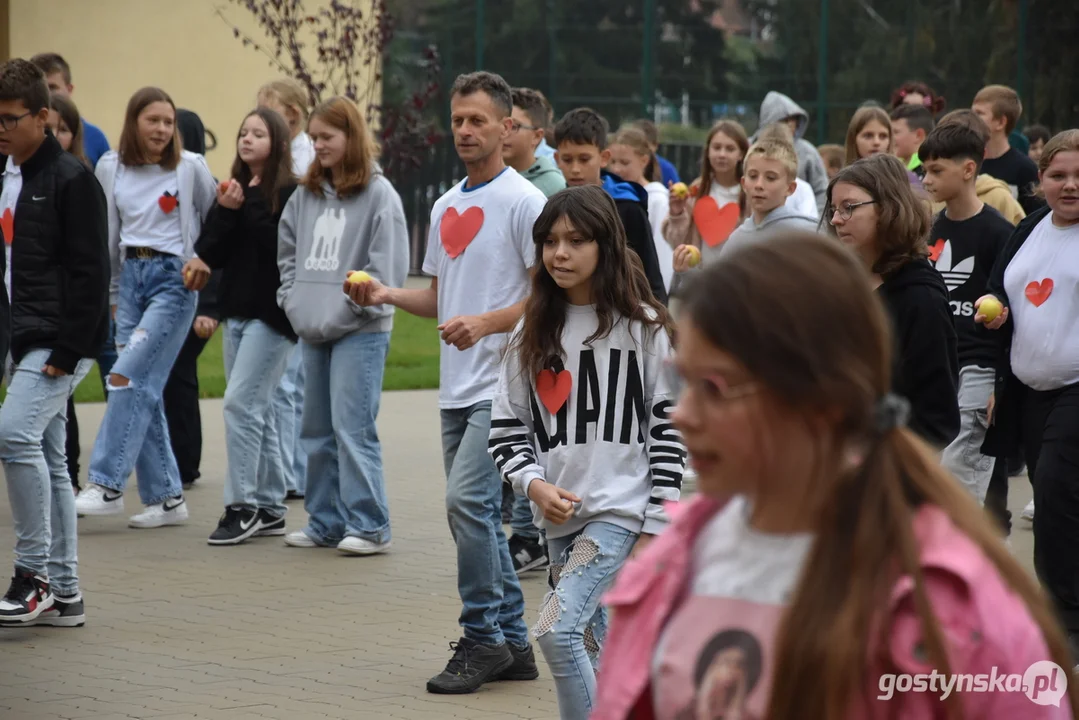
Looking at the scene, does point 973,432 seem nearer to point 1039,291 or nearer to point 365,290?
point 1039,291

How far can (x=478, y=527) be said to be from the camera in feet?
17.6

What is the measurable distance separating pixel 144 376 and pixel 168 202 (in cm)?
100

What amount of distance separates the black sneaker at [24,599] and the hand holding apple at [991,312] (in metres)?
3.96

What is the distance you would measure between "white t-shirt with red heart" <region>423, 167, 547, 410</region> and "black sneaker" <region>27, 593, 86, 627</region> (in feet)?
6.51

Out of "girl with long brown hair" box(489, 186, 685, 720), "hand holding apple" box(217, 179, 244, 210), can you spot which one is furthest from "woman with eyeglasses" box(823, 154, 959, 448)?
"hand holding apple" box(217, 179, 244, 210)

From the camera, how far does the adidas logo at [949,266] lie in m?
6.86

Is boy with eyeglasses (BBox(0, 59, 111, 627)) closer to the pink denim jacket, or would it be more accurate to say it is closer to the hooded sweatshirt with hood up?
the hooded sweatshirt with hood up

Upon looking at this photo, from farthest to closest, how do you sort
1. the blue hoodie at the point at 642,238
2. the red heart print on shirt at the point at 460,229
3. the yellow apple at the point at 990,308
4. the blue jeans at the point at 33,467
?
the blue hoodie at the point at 642,238, the blue jeans at the point at 33,467, the yellow apple at the point at 990,308, the red heart print on shirt at the point at 460,229

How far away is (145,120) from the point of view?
8.27m

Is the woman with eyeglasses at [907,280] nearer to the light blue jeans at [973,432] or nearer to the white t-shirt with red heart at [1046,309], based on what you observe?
the white t-shirt with red heart at [1046,309]

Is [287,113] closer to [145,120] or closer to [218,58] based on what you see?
[145,120]

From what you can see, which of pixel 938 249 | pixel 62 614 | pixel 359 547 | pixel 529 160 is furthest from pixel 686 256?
pixel 62 614

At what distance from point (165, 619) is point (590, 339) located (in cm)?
301

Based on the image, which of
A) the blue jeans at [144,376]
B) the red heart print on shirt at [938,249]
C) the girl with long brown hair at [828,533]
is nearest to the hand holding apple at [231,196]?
the blue jeans at [144,376]
